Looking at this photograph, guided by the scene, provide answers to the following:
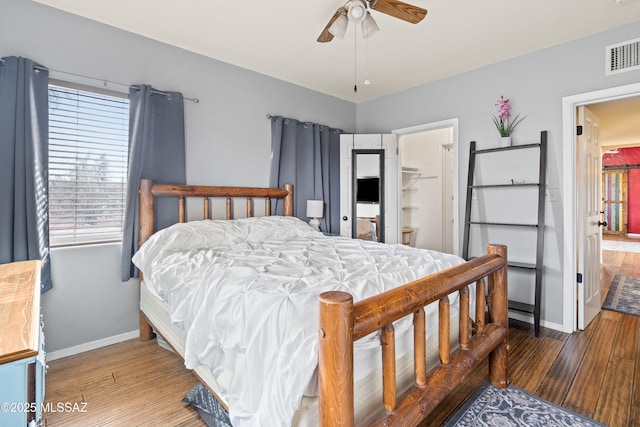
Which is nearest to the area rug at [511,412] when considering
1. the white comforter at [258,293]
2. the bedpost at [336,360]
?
the white comforter at [258,293]

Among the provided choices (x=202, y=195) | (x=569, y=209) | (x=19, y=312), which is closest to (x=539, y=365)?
(x=569, y=209)

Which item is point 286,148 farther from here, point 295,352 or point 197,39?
point 295,352

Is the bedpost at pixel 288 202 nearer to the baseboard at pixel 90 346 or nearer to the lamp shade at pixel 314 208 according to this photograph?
the lamp shade at pixel 314 208

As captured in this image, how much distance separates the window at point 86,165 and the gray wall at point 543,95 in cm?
340

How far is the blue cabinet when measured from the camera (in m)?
0.72

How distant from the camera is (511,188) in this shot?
3.16m

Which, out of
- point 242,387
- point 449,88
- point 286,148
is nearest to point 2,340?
point 242,387

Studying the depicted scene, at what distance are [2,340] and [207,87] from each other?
9.34ft

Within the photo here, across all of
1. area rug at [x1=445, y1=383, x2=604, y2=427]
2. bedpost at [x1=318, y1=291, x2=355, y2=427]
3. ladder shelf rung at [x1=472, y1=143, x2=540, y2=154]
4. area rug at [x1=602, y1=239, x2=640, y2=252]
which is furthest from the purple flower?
area rug at [x1=602, y1=239, x2=640, y2=252]

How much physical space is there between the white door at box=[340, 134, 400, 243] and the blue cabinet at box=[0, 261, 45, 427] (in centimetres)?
327

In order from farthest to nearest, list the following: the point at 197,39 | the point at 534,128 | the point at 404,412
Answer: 1. the point at 534,128
2. the point at 197,39
3. the point at 404,412

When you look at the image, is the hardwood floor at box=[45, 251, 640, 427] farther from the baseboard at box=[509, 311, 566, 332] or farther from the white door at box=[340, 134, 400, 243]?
the white door at box=[340, 134, 400, 243]

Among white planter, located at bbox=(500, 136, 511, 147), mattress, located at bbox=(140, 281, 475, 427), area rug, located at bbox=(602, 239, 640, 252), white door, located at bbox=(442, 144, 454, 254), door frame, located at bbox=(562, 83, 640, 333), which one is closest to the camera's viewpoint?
mattress, located at bbox=(140, 281, 475, 427)

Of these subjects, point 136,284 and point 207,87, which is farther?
point 207,87
